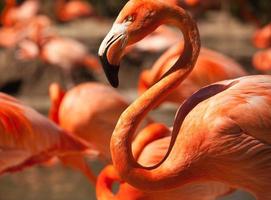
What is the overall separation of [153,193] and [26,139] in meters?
0.75

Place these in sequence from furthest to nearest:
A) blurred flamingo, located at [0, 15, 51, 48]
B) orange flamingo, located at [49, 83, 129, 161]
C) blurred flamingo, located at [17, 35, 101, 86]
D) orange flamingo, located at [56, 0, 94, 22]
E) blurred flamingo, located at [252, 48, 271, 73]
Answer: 1. orange flamingo, located at [56, 0, 94, 22]
2. blurred flamingo, located at [0, 15, 51, 48]
3. blurred flamingo, located at [17, 35, 101, 86]
4. blurred flamingo, located at [252, 48, 271, 73]
5. orange flamingo, located at [49, 83, 129, 161]

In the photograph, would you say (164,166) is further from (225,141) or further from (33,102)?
(33,102)

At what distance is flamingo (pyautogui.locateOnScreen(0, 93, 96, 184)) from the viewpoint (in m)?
3.20

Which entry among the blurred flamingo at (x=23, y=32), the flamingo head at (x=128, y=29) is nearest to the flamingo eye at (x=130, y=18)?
the flamingo head at (x=128, y=29)

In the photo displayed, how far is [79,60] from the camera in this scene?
321 inches

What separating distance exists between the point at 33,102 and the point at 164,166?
20.6 feet

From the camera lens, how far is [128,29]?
7.60 ft

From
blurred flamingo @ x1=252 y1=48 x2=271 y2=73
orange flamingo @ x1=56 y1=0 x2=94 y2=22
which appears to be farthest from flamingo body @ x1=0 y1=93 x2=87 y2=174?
orange flamingo @ x1=56 y1=0 x2=94 y2=22

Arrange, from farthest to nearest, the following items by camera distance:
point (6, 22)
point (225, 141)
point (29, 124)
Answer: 1. point (6, 22)
2. point (29, 124)
3. point (225, 141)

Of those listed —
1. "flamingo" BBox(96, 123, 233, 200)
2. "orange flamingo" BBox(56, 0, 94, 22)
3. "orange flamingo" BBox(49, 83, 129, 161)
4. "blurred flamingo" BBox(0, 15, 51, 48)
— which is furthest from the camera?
"orange flamingo" BBox(56, 0, 94, 22)

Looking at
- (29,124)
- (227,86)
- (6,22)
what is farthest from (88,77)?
(227,86)

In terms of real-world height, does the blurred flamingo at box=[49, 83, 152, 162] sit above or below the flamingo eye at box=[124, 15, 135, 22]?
below

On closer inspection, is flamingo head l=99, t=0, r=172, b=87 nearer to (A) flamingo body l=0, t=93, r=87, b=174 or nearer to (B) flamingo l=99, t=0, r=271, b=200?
(B) flamingo l=99, t=0, r=271, b=200

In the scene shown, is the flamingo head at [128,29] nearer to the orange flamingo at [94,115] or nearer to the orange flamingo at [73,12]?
the orange flamingo at [94,115]
